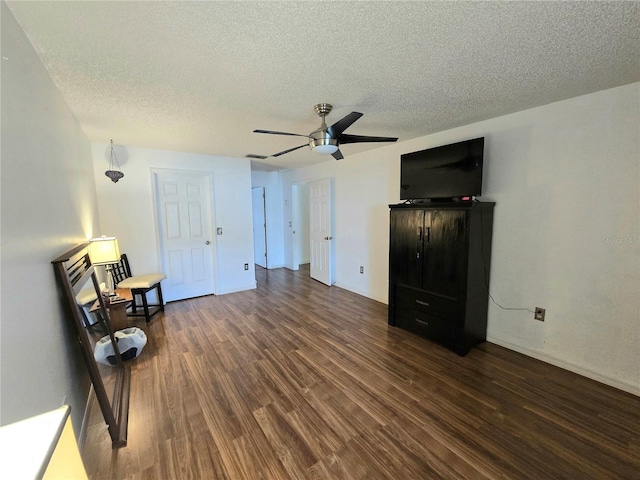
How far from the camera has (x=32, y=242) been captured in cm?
126

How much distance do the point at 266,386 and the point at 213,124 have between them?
98.2 inches

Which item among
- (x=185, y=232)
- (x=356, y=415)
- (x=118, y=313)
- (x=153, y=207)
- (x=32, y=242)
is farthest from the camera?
(x=185, y=232)

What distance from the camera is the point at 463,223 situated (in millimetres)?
2486

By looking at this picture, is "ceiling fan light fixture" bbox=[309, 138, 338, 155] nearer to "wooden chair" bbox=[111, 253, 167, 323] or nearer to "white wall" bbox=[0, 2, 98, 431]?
"white wall" bbox=[0, 2, 98, 431]

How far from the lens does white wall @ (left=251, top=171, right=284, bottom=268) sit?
6031mm

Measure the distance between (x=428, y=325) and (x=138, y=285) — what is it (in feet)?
11.3

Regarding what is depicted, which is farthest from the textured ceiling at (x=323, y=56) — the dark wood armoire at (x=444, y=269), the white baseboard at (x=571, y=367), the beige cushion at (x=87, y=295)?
the white baseboard at (x=571, y=367)

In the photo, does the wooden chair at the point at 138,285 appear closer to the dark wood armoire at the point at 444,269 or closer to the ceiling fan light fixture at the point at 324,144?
the ceiling fan light fixture at the point at 324,144

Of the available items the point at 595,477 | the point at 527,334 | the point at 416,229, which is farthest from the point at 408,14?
the point at 527,334

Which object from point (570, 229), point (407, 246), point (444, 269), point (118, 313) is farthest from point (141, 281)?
point (570, 229)

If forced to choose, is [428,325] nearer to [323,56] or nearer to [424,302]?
[424,302]

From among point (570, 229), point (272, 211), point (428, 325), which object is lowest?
point (428, 325)

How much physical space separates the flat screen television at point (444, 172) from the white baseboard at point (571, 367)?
5.10ft

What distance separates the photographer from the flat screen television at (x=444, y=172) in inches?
101
